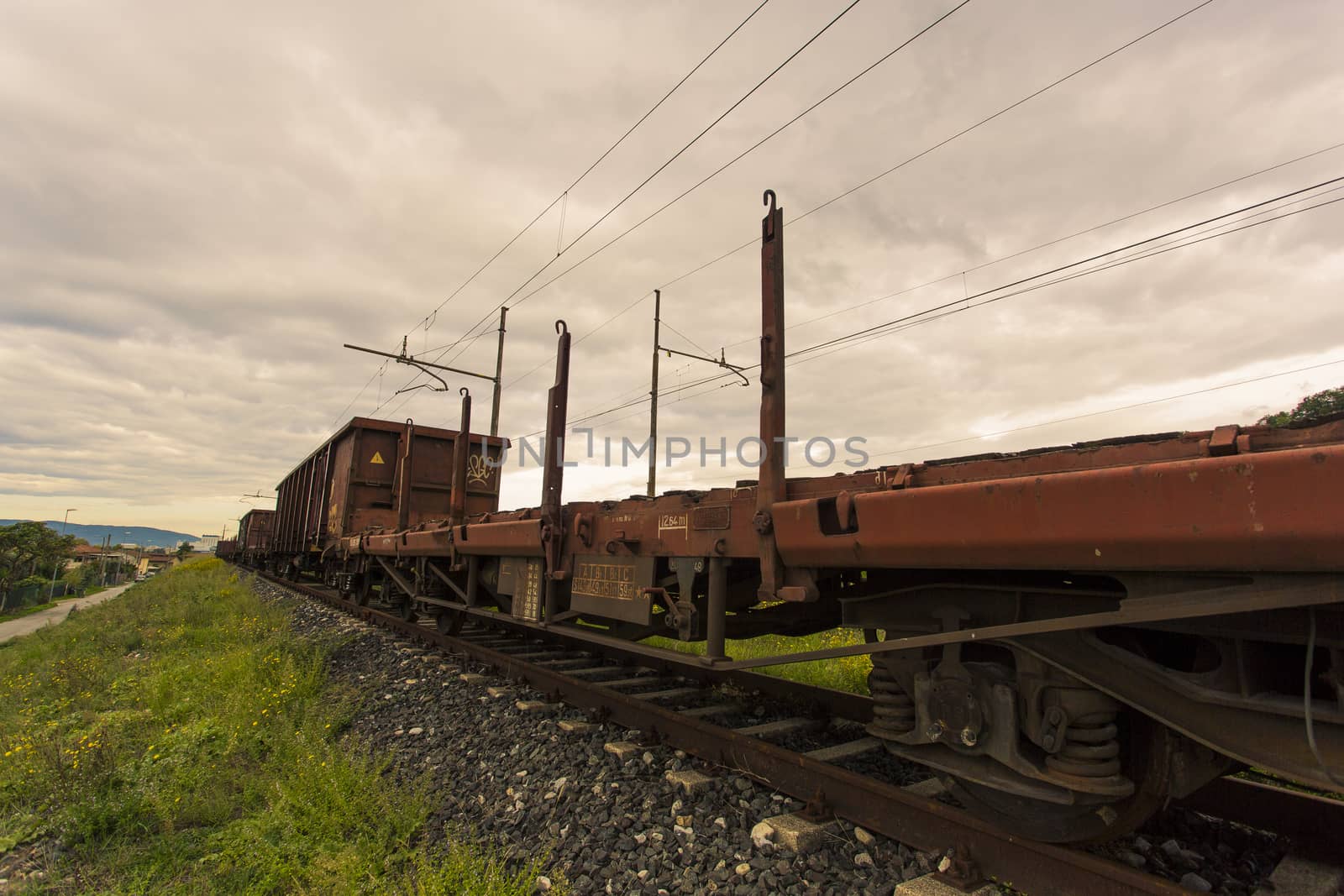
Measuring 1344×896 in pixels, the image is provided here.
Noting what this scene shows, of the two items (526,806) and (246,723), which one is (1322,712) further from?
(246,723)

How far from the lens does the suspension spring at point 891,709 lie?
2.98 m

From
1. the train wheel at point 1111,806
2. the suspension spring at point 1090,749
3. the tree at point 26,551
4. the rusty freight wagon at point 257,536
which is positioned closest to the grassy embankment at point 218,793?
the train wheel at point 1111,806

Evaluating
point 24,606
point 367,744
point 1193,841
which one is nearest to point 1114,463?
point 1193,841

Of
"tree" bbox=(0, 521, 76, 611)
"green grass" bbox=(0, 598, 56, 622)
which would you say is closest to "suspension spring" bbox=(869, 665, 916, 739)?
"green grass" bbox=(0, 598, 56, 622)

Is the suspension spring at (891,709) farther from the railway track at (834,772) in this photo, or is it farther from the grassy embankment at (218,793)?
the grassy embankment at (218,793)

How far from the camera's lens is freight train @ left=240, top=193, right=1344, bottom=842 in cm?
184

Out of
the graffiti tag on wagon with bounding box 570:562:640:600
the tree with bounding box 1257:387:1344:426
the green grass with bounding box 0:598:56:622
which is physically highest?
the tree with bounding box 1257:387:1344:426

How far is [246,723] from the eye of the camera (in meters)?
4.70

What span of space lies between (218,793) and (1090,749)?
13.9 feet

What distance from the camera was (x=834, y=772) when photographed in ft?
10.7

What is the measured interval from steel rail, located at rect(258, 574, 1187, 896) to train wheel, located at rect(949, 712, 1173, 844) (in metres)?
0.11

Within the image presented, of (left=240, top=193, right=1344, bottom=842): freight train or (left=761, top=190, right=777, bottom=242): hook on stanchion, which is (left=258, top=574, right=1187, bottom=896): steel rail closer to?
(left=240, top=193, right=1344, bottom=842): freight train

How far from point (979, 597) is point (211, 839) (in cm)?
373

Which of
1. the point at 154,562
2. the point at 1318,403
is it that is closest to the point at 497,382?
the point at 1318,403
